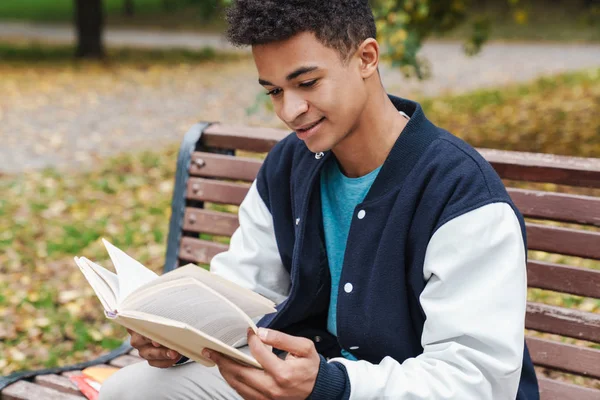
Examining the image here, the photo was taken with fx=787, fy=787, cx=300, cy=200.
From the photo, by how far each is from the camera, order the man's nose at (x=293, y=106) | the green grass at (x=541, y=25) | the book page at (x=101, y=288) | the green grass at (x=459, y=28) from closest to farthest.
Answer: the book page at (x=101, y=288)
the man's nose at (x=293, y=106)
the green grass at (x=541, y=25)
the green grass at (x=459, y=28)

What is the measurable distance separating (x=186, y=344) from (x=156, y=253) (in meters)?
3.70

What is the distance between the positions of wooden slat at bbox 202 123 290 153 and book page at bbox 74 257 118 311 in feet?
3.81

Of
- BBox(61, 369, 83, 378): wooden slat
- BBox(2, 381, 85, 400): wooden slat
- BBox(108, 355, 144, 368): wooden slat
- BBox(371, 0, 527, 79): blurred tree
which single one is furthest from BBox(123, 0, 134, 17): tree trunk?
BBox(2, 381, 85, 400): wooden slat

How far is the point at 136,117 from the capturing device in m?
10.6

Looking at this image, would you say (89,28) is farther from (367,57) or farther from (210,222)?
(367,57)

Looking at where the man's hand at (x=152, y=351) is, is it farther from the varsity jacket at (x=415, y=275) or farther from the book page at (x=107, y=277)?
the varsity jacket at (x=415, y=275)

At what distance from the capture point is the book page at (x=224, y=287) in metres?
1.69

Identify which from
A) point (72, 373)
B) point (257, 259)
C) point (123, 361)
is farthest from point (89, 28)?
point (257, 259)

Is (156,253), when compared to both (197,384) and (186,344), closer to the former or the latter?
(197,384)

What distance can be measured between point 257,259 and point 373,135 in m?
0.56

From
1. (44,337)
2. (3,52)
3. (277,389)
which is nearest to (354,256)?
(277,389)

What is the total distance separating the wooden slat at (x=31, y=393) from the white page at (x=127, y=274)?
69 cm

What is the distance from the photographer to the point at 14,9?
3553 cm

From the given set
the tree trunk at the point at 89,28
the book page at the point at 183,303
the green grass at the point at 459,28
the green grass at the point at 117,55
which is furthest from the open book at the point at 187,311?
the tree trunk at the point at 89,28
